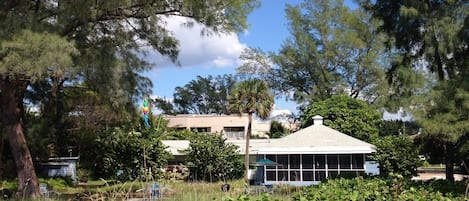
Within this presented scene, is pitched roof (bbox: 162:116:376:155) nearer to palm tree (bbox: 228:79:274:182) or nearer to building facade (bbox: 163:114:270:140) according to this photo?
palm tree (bbox: 228:79:274:182)

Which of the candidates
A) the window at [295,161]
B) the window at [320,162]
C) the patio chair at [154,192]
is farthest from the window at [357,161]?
the patio chair at [154,192]

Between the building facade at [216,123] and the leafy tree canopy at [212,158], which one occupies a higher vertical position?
the building facade at [216,123]

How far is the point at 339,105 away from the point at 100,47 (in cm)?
2589

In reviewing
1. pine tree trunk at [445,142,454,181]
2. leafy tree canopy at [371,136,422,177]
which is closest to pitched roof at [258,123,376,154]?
leafy tree canopy at [371,136,422,177]

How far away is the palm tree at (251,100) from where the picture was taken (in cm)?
3144

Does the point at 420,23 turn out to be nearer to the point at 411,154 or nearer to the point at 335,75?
the point at 411,154

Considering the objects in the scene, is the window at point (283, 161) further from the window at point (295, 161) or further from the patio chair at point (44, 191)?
the patio chair at point (44, 191)

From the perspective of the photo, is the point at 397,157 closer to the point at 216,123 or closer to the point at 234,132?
the point at 234,132

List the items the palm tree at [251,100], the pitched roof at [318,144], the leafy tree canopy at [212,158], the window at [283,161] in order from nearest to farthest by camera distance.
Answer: the pitched roof at [318,144]
the window at [283,161]
the palm tree at [251,100]
the leafy tree canopy at [212,158]

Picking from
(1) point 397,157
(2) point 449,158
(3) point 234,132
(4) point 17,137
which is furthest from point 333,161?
(3) point 234,132

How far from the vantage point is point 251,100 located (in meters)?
31.5

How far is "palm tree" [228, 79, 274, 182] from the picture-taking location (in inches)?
1238

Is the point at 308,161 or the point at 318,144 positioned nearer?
the point at 318,144

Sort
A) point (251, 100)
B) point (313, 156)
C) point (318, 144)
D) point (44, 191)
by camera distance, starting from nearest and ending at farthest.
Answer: point (44, 191) → point (318, 144) → point (313, 156) → point (251, 100)
